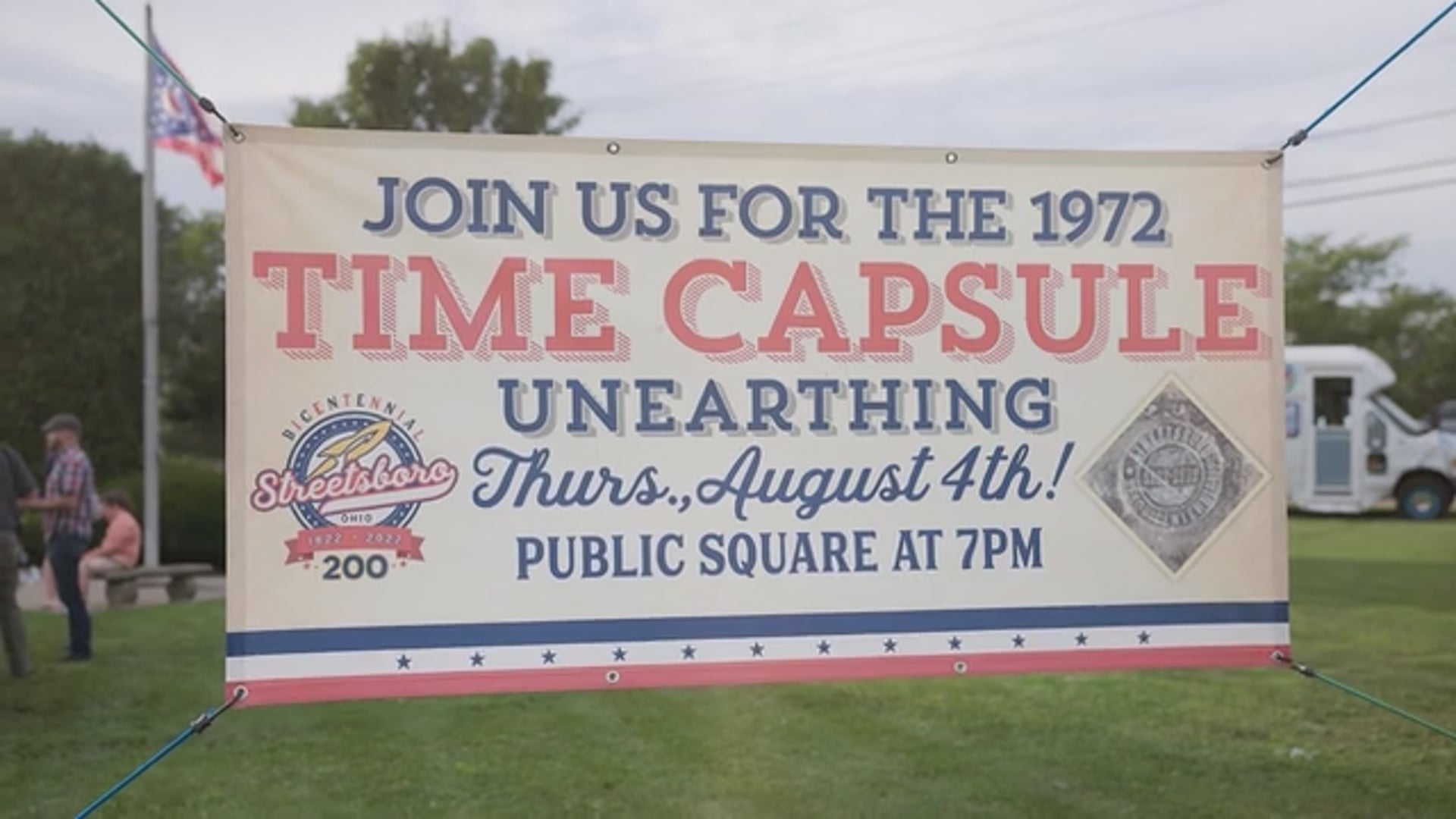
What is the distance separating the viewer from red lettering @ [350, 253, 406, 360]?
360 cm

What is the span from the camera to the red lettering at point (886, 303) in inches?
150

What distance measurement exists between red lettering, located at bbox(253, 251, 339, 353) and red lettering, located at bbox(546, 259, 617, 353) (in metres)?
0.58

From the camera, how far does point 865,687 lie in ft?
22.7

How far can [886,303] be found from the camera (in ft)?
12.5

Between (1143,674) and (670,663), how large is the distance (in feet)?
14.0

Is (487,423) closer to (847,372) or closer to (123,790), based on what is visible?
(847,372)

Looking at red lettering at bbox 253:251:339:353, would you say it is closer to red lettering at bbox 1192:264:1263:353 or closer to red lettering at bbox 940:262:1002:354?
red lettering at bbox 940:262:1002:354

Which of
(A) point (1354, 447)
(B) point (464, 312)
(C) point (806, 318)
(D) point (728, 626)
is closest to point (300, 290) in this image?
(B) point (464, 312)

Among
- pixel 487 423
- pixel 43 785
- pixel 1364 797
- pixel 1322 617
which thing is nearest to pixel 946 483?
pixel 487 423

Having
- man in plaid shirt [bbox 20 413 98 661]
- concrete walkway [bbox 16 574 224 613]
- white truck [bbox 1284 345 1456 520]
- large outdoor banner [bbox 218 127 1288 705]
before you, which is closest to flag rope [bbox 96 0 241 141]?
large outdoor banner [bbox 218 127 1288 705]

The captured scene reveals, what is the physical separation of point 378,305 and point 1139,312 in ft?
6.97

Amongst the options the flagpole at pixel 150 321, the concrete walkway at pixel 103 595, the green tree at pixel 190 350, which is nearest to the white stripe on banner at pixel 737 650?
the concrete walkway at pixel 103 595

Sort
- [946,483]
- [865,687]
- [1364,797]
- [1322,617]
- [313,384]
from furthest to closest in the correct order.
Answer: [1322,617], [865,687], [1364,797], [946,483], [313,384]

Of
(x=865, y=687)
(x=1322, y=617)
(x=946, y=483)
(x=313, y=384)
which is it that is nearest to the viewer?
(x=313, y=384)
